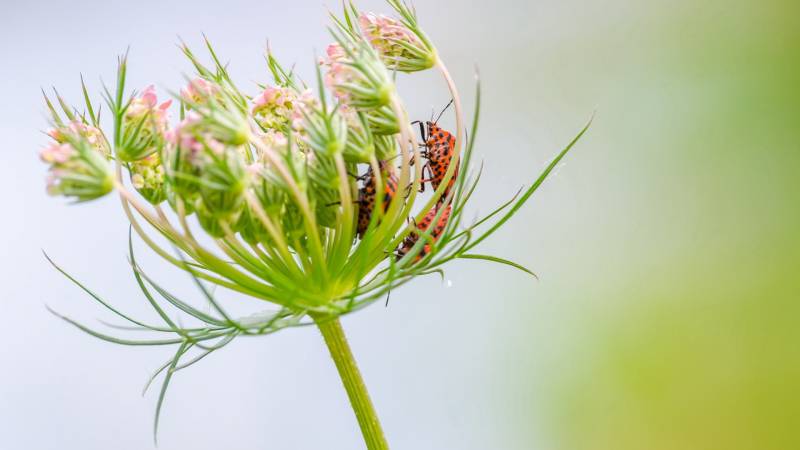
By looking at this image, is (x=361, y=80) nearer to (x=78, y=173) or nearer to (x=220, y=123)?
(x=220, y=123)

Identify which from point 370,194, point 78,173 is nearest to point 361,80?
point 370,194

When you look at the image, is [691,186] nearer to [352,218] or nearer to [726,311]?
[726,311]

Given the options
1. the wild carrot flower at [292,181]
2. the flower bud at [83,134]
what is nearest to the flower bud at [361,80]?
the wild carrot flower at [292,181]

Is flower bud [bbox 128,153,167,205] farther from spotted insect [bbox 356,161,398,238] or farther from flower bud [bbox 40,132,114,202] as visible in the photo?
spotted insect [bbox 356,161,398,238]

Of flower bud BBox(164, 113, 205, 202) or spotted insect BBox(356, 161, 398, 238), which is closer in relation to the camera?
flower bud BBox(164, 113, 205, 202)

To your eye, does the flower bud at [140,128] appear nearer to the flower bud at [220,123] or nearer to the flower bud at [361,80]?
the flower bud at [220,123]

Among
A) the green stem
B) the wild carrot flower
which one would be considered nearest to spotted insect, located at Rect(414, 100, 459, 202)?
the wild carrot flower
